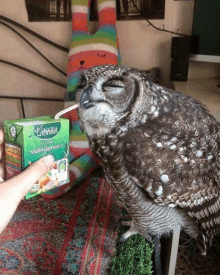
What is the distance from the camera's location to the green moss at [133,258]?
839 mm

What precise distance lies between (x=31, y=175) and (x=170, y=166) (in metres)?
0.36

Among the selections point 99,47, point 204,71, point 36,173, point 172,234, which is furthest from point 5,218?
point 204,71

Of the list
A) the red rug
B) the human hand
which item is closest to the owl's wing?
the human hand

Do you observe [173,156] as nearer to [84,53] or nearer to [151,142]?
[151,142]

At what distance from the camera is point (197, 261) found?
1450mm

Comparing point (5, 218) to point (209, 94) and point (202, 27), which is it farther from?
point (202, 27)

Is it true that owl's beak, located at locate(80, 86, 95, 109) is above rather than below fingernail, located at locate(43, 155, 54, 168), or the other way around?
above

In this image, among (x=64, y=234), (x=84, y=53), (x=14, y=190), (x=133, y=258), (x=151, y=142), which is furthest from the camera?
(x=84, y=53)

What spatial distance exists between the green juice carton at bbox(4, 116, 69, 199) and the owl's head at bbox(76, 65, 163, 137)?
0.10 metres

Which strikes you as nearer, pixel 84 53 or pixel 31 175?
pixel 31 175

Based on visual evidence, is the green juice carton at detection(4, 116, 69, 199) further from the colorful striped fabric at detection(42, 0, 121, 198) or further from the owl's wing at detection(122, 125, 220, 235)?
the colorful striped fabric at detection(42, 0, 121, 198)

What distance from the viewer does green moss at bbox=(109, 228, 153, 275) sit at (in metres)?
0.84

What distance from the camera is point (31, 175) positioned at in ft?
1.83

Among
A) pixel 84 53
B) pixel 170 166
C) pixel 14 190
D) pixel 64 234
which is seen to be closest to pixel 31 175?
pixel 14 190
